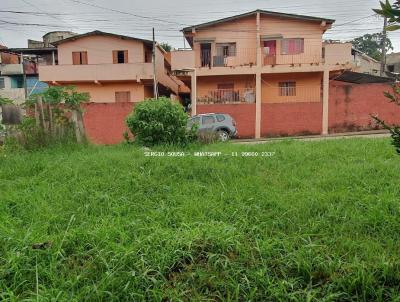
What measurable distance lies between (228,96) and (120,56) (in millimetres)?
8642

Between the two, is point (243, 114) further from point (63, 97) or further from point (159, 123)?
point (63, 97)

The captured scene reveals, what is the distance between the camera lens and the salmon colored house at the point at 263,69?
18672mm

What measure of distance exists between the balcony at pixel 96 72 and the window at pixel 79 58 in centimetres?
118

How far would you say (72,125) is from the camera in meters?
7.95

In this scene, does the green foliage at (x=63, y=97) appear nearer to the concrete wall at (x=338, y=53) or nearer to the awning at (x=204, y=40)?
the awning at (x=204, y=40)

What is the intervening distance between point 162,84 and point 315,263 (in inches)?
907

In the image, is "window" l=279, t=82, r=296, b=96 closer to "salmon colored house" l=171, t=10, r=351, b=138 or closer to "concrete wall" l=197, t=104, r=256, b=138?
"salmon colored house" l=171, t=10, r=351, b=138

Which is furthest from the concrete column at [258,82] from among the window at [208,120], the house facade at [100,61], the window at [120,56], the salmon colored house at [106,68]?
the window at [120,56]

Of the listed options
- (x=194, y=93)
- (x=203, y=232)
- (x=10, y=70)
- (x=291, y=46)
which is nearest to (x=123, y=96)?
(x=194, y=93)

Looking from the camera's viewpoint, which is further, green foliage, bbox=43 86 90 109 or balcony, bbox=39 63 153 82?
balcony, bbox=39 63 153 82

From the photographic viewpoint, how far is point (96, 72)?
21547 millimetres

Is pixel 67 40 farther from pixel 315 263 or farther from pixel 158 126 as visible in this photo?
A: pixel 315 263

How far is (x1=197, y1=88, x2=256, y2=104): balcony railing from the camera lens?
19.5 meters

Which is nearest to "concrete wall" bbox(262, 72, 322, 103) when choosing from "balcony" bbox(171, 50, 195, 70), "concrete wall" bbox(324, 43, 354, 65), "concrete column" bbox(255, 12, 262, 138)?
"concrete column" bbox(255, 12, 262, 138)
